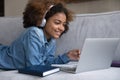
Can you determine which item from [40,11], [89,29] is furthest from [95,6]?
[40,11]

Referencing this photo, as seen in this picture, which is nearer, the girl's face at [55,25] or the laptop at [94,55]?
the laptop at [94,55]

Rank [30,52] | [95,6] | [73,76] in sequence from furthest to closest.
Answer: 1. [95,6]
2. [30,52]
3. [73,76]

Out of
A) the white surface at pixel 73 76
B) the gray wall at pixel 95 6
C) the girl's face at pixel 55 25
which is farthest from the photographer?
the gray wall at pixel 95 6

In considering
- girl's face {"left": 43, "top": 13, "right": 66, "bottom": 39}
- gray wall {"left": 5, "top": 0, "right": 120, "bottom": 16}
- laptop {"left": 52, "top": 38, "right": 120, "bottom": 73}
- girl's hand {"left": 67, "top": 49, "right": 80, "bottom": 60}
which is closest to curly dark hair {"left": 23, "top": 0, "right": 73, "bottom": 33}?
girl's face {"left": 43, "top": 13, "right": 66, "bottom": 39}

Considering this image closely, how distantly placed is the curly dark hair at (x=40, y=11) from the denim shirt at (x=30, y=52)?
4.4 inches

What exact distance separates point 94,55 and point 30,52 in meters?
0.35

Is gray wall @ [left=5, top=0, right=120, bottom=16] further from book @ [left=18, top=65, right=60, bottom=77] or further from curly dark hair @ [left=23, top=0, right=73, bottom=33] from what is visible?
book @ [left=18, top=65, right=60, bottom=77]

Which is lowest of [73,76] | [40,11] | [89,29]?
[73,76]

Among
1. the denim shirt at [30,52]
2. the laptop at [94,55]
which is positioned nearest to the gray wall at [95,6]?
the denim shirt at [30,52]

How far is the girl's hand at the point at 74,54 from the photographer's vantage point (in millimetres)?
1559

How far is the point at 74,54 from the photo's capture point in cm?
157

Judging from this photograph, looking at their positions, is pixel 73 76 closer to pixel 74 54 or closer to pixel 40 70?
pixel 40 70

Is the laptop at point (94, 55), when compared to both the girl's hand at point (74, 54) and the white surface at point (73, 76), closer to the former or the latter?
the white surface at point (73, 76)

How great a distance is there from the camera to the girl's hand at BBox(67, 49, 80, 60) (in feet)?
5.12
